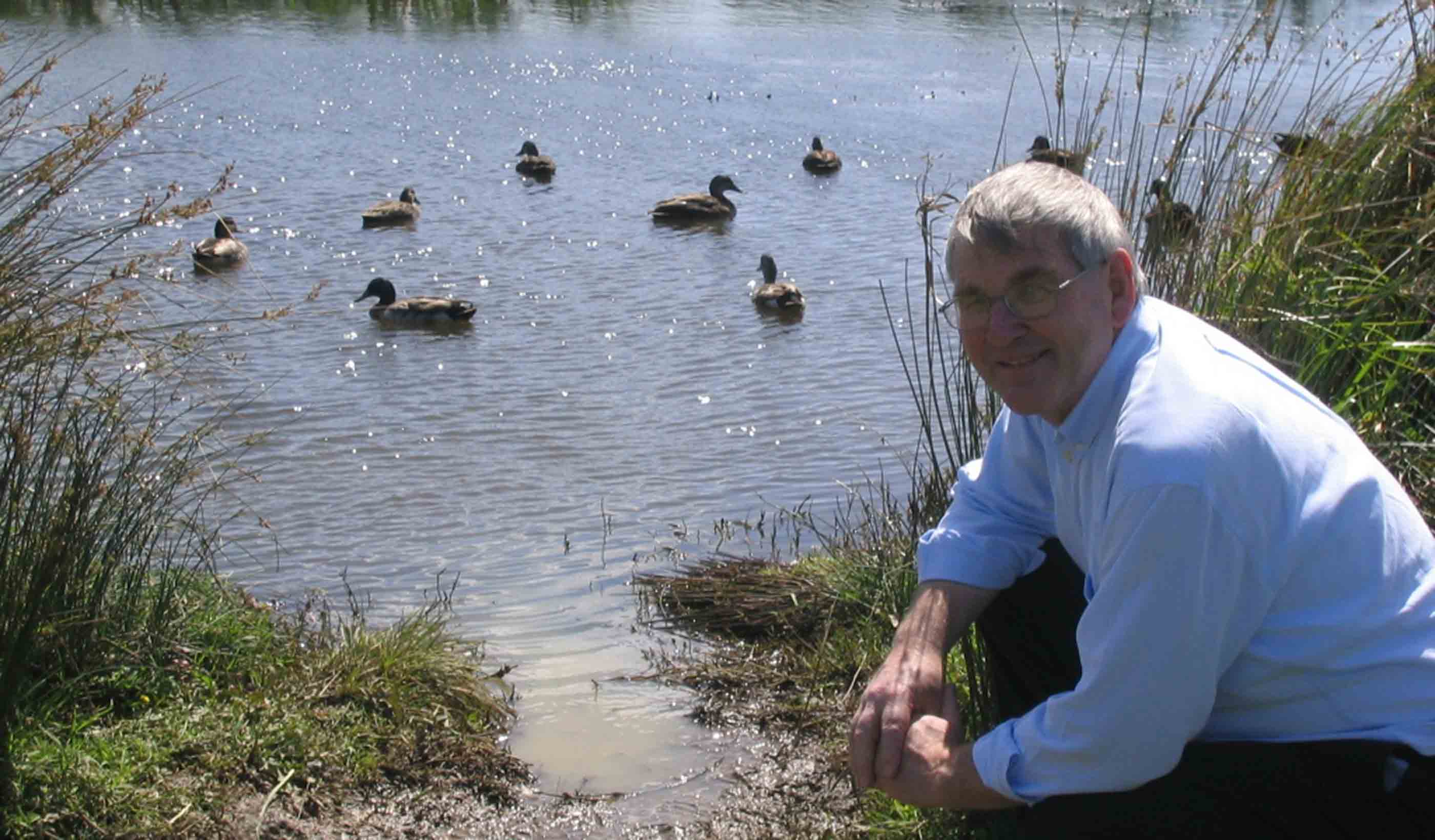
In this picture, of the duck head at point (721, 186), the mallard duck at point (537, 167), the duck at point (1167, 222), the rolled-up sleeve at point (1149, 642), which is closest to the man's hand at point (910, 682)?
the rolled-up sleeve at point (1149, 642)

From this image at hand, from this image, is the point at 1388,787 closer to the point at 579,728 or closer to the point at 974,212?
the point at 974,212

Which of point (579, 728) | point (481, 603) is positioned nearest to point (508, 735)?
point (579, 728)

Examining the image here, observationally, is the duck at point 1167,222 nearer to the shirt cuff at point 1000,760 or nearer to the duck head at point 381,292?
the shirt cuff at point 1000,760

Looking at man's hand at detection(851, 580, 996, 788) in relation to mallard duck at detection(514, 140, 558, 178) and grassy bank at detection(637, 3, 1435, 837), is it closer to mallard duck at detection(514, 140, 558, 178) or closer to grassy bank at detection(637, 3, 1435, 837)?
grassy bank at detection(637, 3, 1435, 837)

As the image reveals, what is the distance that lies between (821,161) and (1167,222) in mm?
11003

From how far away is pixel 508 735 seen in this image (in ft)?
14.6

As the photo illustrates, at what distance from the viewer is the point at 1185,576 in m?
2.30

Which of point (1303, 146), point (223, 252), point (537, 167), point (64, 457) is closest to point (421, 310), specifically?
point (223, 252)

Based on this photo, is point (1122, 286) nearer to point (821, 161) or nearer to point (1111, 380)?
point (1111, 380)

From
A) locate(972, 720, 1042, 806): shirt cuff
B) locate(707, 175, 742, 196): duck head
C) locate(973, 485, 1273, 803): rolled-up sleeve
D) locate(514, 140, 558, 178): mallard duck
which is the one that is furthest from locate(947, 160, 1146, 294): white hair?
locate(514, 140, 558, 178): mallard duck

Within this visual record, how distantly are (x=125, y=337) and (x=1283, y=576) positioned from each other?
2645mm

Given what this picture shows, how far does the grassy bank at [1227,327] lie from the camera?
410 cm

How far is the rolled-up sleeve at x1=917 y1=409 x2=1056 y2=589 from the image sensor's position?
302 cm

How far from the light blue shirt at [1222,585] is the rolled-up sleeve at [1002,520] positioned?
1.49 feet
